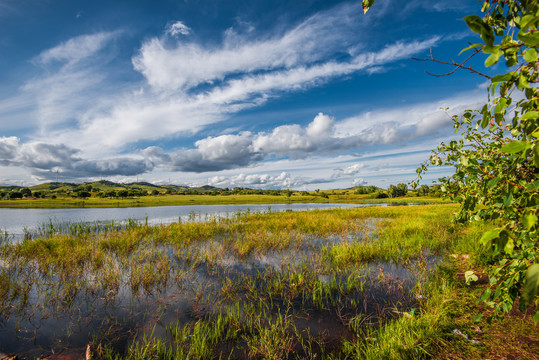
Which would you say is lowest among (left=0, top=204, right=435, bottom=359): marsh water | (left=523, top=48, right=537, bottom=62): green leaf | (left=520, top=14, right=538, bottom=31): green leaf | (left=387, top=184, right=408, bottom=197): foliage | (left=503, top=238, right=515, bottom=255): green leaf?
(left=387, top=184, right=408, bottom=197): foliage

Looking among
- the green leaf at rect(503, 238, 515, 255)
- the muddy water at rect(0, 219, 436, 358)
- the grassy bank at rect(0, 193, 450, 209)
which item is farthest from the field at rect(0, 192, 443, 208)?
the green leaf at rect(503, 238, 515, 255)

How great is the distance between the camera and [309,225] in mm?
21984

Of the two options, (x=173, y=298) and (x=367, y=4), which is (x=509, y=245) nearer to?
(x=367, y=4)

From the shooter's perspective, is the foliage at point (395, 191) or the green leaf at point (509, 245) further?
the foliage at point (395, 191)

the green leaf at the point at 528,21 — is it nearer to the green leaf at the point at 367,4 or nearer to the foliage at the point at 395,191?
the green leaf at the point at 367,4

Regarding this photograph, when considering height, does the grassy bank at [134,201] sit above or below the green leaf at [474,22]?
below

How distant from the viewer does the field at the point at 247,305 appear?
217 inches

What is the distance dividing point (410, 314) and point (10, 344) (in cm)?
1054

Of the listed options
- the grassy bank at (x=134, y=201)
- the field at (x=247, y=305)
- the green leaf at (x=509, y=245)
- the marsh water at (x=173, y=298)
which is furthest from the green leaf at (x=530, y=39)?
the grassy bank at (x=134, y=201)

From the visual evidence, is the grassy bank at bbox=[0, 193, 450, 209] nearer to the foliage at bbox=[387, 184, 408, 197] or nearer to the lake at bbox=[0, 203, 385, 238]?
the foliage at bbox=[387, 184, 408, 197]

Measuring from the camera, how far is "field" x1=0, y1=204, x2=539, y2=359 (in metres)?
5.51

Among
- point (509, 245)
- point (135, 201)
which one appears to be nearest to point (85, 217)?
point (509, 245)

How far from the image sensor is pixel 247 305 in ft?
24.9

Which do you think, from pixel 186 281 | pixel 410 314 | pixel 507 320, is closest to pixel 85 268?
pixel 186 281
